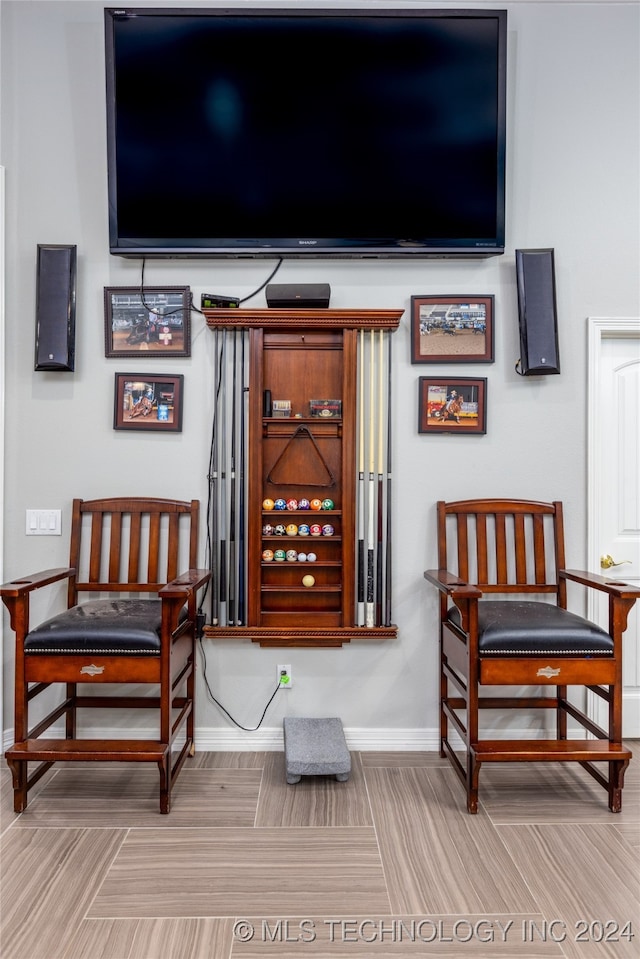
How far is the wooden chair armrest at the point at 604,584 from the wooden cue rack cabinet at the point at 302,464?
81 centimetres

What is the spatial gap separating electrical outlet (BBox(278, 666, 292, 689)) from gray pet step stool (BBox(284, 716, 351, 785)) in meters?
0.15

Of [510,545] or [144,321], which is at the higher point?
[144,321]

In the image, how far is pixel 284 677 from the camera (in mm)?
2570

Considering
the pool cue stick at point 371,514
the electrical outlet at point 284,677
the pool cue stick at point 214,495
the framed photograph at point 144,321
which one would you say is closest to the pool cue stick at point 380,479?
the pool cue stick at point 371,514

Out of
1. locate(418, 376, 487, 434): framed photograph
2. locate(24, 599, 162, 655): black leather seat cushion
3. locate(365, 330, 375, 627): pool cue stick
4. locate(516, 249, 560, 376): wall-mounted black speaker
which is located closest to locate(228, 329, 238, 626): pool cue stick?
locate(24, 599, 162, 655): black leather seat cushion

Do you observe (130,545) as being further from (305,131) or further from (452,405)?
(305,131)

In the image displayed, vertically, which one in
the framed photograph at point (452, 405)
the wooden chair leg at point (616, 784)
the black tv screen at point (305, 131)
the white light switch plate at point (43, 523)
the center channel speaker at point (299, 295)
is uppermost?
the black tv screen at point (305, 131)

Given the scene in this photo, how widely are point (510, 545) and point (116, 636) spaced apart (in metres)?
1.75

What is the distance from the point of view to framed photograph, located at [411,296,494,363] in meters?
2.59

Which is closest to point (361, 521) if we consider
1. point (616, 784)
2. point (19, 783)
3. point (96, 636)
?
point (96, 636)

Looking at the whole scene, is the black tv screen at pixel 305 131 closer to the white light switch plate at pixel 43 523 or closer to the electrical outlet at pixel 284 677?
the white light switch plate at pixel 43 523

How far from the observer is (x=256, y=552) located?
97.5 inches

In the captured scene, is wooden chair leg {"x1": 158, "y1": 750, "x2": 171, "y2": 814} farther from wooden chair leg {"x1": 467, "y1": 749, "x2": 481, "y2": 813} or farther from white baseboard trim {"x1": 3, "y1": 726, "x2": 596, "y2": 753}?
wooden chair leg {"x1": 467, "y1": 749, "x2": 481, "y2": 813}

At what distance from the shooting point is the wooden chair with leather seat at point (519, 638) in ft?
6.66
